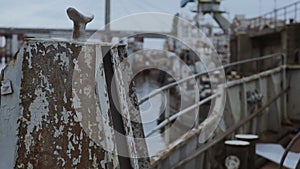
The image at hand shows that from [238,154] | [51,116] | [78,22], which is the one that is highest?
[78,22]

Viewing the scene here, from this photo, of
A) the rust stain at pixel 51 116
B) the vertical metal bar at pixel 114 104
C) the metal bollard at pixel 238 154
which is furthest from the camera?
the metal bollard at pixel 238 154

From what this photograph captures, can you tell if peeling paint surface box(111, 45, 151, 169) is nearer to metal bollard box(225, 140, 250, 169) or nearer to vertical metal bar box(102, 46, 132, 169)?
vertical metal bar box(102, 46, 132, 169)

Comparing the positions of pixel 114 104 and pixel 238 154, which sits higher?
pixel 114 104

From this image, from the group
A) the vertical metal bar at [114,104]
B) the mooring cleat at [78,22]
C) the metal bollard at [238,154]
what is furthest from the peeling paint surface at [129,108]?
the metal bollard at [238,154]

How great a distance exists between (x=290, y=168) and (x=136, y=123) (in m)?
3.91

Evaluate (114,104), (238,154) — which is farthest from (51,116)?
(238,154)

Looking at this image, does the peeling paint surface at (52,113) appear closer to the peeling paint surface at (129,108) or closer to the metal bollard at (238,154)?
the peeling paint surface at (129,108)

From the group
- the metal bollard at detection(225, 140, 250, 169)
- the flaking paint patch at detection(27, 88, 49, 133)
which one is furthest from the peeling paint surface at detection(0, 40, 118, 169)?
the metal bollard at detection(225, 140, 250, 169)

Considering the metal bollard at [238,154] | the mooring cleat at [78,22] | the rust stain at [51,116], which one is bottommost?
the metal bollard at [238,154]

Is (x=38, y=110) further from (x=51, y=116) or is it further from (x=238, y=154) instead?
(x=238, y=154)


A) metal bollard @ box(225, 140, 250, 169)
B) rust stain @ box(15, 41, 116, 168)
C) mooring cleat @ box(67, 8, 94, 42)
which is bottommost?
metal bollard @ box(225, 140, 250, 169)

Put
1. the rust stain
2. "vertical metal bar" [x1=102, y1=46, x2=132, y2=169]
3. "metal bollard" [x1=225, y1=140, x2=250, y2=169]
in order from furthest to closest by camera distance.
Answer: "metal bollard" [x1=225, y1=140, x2=250, y2=169]
"vertical metal bar" [x1=102, y1=46, x2=132, y2=169]
the rust stain

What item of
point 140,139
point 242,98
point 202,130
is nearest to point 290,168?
point 202,130

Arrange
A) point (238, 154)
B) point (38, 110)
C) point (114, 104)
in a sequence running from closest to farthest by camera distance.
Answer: point (38, 110), point (114, 104), point (238, 154)
